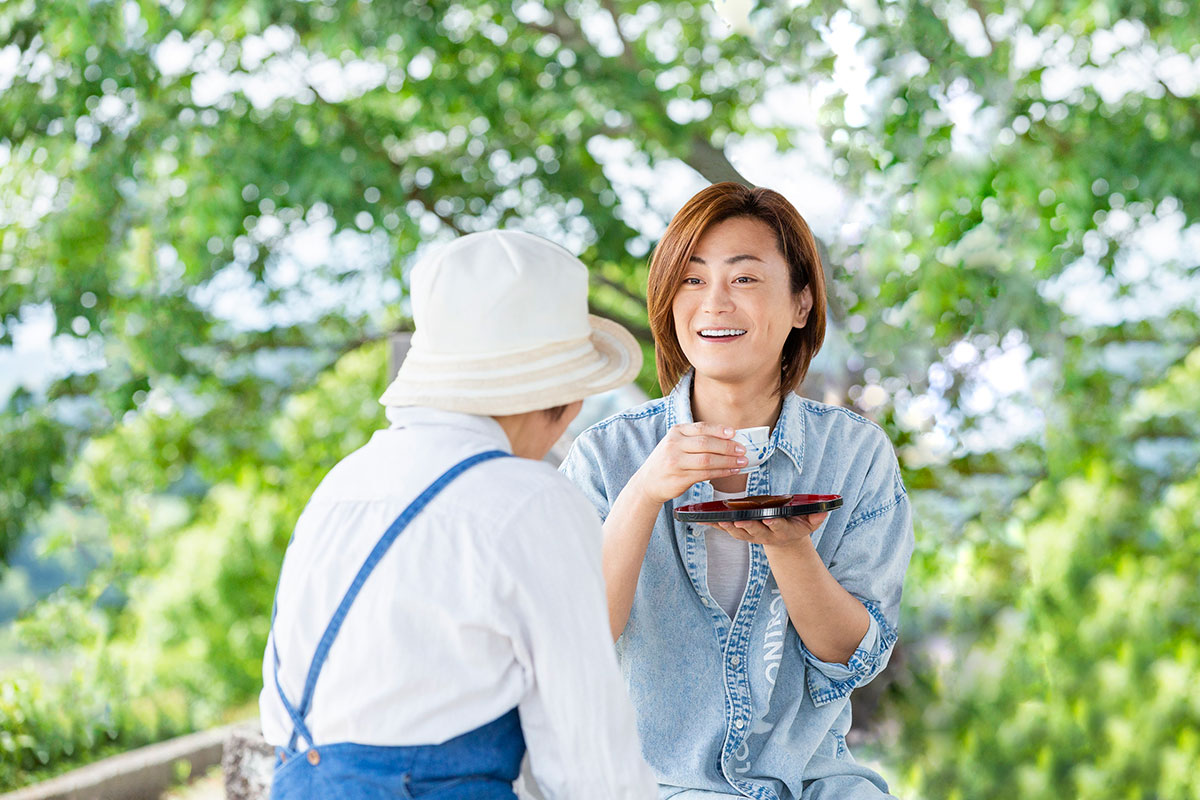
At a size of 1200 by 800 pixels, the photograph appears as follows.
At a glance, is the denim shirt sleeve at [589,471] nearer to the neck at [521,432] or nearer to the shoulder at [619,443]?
the shoulder at [619,443]

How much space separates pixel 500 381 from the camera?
1062 millimetres

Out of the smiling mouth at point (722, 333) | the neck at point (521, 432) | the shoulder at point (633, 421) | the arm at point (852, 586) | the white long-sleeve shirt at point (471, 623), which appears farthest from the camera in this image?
the shoulder at point (633, 421)

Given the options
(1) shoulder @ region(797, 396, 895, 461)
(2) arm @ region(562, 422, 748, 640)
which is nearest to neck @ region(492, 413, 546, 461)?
(2) arm @ region(562, 422, 748, 640)

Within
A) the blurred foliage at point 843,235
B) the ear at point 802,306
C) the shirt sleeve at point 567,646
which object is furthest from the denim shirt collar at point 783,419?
the blurred foliage at point 843,235

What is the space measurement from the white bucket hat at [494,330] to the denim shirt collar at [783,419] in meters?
0.62

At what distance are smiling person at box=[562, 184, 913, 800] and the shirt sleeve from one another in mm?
474

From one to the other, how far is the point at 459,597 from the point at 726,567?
76 cm

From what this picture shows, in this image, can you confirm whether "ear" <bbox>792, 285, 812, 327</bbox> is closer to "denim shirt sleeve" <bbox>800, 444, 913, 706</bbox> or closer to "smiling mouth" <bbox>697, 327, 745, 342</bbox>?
"smiling mouth" <bbox>697, 327, 745, 342</bbox>

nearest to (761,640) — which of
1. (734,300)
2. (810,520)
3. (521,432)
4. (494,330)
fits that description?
(810,520)

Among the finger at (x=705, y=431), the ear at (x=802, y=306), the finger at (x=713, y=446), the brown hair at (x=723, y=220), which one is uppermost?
the brown hair at (x=723, y=220)

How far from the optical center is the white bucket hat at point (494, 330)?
1061 millimetres

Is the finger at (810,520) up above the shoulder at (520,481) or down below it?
below

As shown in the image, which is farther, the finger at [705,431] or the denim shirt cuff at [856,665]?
the denim shirt cuff at [856,665]

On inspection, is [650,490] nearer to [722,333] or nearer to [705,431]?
[705,431]
